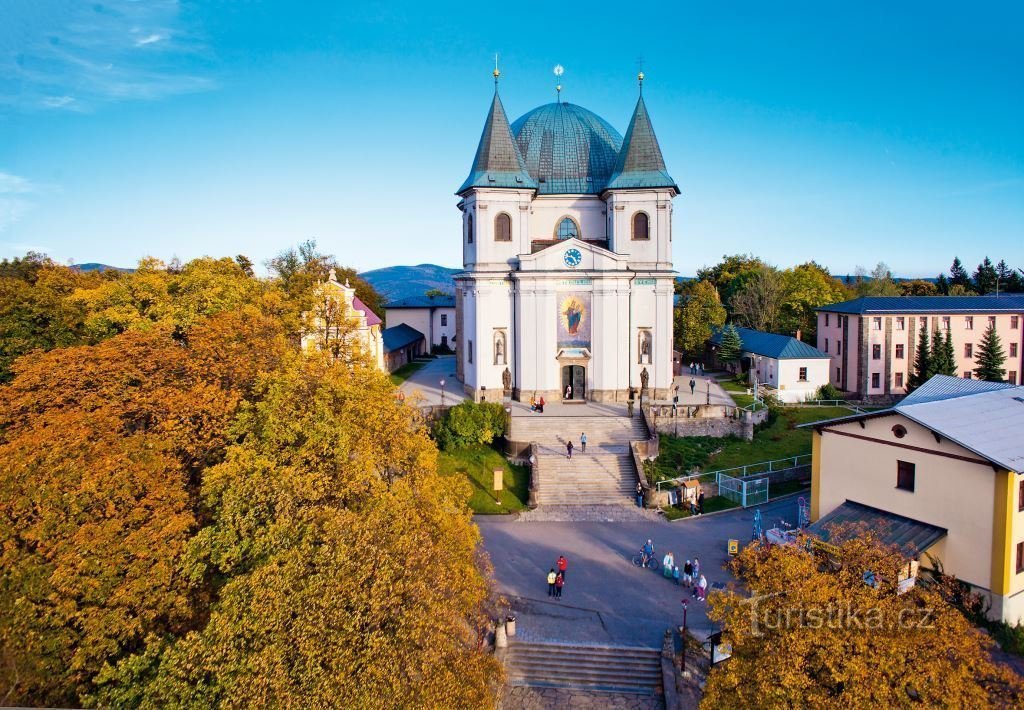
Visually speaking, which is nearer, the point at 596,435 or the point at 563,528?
A: the point at 563,528

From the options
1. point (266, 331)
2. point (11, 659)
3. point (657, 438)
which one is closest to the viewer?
point (11, 659)

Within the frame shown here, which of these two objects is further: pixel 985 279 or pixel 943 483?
pixel 985 279

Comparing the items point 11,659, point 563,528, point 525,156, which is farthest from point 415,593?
point 525,156

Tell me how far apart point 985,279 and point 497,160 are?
70.5m

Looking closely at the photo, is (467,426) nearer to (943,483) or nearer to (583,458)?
(583,458)

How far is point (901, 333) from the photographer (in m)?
48.2

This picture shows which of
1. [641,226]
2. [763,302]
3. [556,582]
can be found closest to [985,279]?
[763,302]

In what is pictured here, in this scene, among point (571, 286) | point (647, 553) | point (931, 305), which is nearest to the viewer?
point (647, 553)

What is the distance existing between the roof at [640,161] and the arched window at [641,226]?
5.72ft

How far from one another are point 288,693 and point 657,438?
85.5 feet

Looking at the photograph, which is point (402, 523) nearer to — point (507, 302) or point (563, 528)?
point (563, 528)

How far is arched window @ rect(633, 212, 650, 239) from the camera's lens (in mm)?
40719

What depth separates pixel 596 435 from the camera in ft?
115

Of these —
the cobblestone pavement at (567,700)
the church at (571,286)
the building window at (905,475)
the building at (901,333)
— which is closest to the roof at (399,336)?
the church at (571,286)
